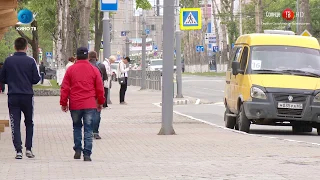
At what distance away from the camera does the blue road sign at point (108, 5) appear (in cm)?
3234

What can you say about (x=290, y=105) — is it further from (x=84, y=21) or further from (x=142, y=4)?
(x=142, y=4)

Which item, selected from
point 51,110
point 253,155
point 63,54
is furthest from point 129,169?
point 63,54

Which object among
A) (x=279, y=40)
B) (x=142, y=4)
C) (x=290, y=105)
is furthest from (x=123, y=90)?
(x=142, y=4)

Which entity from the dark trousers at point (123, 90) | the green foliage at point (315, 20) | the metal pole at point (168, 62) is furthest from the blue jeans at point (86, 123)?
the green foliage at point (315, 20)

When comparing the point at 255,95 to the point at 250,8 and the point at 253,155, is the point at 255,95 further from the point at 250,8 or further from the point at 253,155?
the point at 250,8

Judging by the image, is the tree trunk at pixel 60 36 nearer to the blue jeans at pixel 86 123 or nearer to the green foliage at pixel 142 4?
the green foliage at pixel 142 4

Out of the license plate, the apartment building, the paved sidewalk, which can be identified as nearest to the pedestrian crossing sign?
the paved sidewalk

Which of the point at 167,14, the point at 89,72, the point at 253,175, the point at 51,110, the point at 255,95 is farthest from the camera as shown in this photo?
the point at 51,110

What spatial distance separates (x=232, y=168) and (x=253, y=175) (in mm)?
986

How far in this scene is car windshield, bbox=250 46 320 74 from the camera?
22797mm

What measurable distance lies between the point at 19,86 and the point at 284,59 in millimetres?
9010

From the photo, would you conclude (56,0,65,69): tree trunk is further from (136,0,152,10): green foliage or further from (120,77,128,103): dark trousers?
(120,77,128,103): dark trousers

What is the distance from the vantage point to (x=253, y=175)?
12.6m

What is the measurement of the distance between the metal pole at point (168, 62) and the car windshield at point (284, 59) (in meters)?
2.71
